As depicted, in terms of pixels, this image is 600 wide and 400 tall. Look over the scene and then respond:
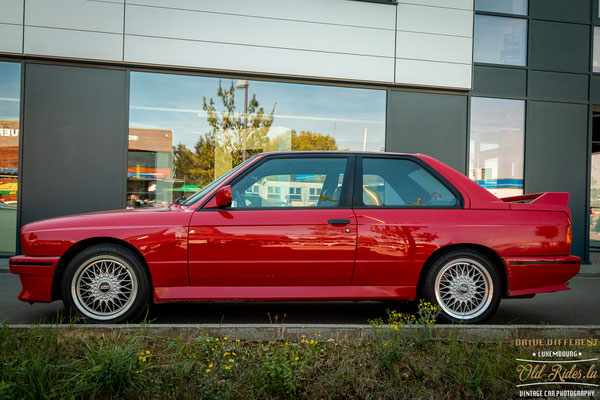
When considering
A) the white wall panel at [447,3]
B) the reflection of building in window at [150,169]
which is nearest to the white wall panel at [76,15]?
the reflection of building in window at [150,169]

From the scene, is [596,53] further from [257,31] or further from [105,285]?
[105,285]

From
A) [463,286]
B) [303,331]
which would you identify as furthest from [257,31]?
[303,331]

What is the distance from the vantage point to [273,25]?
10188 mm

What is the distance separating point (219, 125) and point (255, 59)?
5.34ft

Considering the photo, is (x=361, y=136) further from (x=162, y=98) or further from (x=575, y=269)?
(x=575, y=269)

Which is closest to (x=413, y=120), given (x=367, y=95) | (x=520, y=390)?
(x=367, y=95)

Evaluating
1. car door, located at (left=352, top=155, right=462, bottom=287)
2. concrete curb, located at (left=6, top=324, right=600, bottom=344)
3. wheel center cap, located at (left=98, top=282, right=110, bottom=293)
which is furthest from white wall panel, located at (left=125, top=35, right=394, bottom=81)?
concrete curb, located at (left=6, top=324, right=600, bottom=344)

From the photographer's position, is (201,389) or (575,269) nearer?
(201,389)

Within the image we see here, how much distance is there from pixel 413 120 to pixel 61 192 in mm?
7700

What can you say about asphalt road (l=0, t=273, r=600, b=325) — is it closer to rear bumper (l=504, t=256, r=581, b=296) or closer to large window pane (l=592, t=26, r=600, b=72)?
rear bumper (l=504, t=256, r=581, b=296)

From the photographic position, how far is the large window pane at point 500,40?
11.1 meters

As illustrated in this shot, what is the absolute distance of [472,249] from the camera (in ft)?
14.0

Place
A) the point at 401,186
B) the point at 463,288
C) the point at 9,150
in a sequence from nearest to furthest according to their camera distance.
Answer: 1. the point at 463,288
2. the point at 401,186
3. the point at 9,150

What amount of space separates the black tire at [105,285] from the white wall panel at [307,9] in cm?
738
